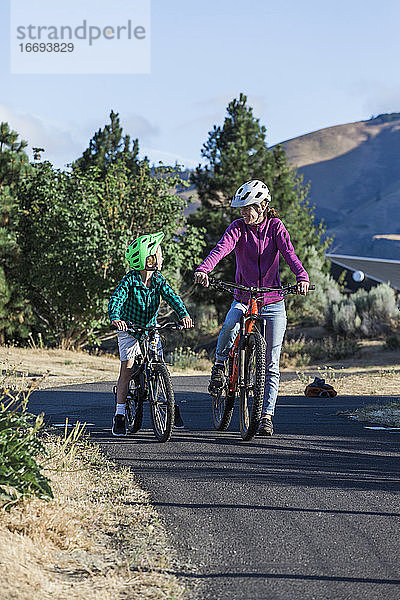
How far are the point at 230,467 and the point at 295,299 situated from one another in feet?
88.3

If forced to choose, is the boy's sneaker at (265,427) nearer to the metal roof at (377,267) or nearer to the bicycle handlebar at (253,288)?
the bicycle handlebar at (253,288)

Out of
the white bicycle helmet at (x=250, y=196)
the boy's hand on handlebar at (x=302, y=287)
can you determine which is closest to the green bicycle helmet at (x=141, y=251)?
the white bicycle helmet at (x=250, y=196)

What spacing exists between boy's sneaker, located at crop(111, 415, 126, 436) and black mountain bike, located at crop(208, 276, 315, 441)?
95cm

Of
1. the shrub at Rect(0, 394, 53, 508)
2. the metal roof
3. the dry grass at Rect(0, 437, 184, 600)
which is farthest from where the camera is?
the metal roof

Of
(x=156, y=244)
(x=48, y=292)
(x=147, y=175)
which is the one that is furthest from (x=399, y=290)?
(x=156, y=244)

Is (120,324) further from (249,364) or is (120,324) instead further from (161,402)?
(249,364)

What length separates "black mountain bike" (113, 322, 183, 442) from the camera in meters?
6.65

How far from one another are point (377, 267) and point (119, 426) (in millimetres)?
33416

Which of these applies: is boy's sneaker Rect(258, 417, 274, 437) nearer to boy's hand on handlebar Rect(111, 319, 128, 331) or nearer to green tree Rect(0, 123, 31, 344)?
boy's hand on handlebar Rect(111, 319, 128, 331)

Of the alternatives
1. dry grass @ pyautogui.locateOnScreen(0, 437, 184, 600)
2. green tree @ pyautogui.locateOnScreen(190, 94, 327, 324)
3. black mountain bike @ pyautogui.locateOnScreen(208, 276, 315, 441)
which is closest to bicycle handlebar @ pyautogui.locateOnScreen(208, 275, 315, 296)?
black mountain bike @ pyautogui.locateOnScreen(208, 276, 315, 441)

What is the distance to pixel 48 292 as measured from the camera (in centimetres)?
2323

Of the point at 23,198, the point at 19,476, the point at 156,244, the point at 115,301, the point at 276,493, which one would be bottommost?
the point at 276,493

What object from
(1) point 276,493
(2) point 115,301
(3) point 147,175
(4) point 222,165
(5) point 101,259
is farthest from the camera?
(4) point 222,165

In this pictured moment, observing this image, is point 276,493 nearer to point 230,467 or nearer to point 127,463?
point 230,467
